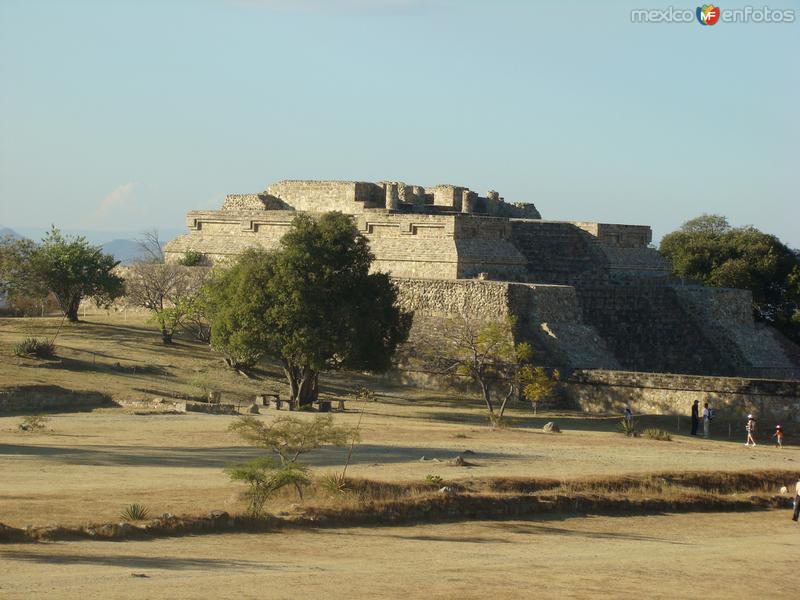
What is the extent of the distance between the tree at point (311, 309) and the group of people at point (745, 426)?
22.5ft

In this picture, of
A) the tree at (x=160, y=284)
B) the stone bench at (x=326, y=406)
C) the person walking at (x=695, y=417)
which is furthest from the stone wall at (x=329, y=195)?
the person walking at (x=695, y=417)

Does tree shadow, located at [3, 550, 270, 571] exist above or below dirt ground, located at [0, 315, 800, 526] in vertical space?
below

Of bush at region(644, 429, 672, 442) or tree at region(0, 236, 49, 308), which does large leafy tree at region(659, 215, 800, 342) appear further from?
tree at region(0, 236, 49, 308)

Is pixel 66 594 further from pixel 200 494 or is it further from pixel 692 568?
pixel 692 568

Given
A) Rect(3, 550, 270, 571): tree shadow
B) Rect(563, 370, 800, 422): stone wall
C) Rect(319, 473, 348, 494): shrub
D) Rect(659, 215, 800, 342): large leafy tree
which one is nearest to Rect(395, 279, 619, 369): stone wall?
Rect(563, 370, 800, 422): stone wall

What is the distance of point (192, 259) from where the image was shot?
45406mm

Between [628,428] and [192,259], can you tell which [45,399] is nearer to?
[628,428]

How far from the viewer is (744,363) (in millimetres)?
40281

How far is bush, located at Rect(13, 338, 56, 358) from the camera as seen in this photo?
32750 mm

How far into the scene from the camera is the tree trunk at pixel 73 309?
4053 cm

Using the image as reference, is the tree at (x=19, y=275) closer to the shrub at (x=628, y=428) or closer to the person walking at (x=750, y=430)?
the shrub at (x=628, y=428)

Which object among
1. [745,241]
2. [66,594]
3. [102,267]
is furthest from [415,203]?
[66,594]

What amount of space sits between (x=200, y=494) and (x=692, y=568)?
6925 millimetres

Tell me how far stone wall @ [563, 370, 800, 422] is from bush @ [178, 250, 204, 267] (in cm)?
1409
